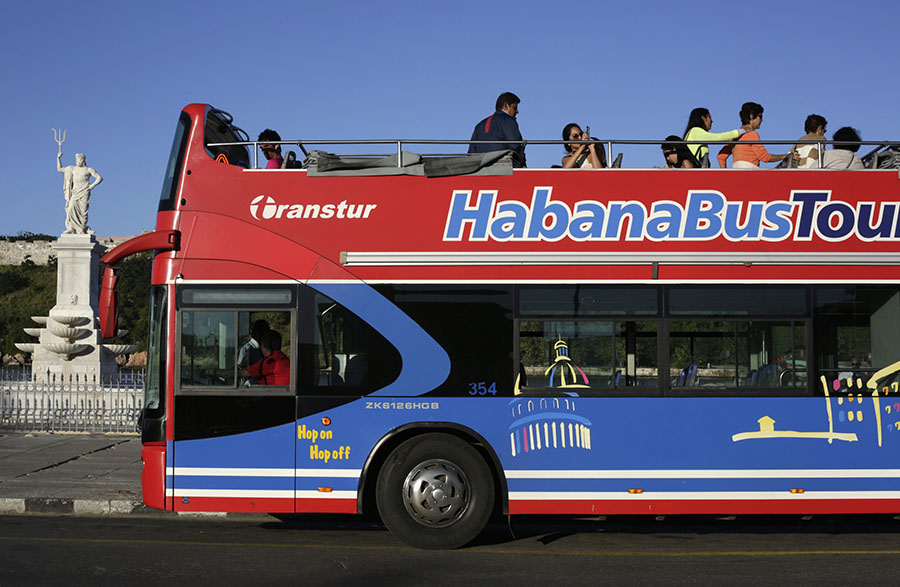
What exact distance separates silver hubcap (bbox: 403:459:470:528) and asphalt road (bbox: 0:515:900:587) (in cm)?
36

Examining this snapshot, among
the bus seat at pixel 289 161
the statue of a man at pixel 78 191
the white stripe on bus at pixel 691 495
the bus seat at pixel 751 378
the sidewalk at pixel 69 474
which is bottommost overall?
the sidewalk at pixel 69 474

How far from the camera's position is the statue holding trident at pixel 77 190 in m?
22.5

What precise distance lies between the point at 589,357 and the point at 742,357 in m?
1.35

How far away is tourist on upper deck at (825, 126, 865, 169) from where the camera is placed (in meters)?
7.99

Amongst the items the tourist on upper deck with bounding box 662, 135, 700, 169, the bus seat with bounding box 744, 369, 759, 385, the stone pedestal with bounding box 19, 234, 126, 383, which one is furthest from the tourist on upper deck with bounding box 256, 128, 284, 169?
the stone pedestal with bounding box 19, 234, 126, 383

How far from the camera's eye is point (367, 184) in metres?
7.59

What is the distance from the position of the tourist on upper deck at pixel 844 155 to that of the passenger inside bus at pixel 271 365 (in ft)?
18.0

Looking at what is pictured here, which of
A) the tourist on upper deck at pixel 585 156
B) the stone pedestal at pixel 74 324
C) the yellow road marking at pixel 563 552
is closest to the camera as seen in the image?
the yellow road marking at pixel 563 552

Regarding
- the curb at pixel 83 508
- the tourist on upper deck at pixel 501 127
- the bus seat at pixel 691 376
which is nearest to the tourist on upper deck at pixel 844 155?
the bus seat at pixel 691 376

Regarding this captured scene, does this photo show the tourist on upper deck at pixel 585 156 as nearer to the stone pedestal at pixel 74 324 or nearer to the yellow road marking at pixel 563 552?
the yellow road marking at pixel 563 552

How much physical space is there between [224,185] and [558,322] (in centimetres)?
328

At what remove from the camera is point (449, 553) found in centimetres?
720

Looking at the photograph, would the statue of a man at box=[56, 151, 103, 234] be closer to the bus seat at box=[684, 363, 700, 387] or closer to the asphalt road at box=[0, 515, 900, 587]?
the asphalt road at box=[0, 515, 900, 587]

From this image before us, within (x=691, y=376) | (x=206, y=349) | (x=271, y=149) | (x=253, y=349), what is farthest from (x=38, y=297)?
(x=691, y=376)
